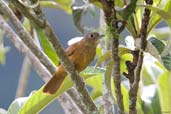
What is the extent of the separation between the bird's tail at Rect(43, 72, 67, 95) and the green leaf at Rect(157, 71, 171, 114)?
26cm

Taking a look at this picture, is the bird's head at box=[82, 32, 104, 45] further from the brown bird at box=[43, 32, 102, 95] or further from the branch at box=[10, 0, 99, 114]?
the branch at box=[10, 0, 99, 114]

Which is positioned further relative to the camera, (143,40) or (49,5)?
(49,5)

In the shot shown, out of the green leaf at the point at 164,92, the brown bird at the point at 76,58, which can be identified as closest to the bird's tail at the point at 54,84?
the brown bird at the point at 76,58

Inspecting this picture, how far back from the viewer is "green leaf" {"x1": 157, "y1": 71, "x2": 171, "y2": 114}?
1.04 m

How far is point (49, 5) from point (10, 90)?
1005 mm

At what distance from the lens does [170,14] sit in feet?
2.49

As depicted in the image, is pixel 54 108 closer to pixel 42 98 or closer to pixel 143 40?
pixel 42 98

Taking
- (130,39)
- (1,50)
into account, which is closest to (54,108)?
(1,50)

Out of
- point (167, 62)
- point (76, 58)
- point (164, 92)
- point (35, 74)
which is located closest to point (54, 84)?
point (76, 58)

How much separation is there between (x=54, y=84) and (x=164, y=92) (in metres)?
0.32

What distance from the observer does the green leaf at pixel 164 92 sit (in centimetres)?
104

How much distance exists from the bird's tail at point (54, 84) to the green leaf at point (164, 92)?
0.85 ft

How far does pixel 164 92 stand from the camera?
3.54 feet

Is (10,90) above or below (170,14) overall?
below
